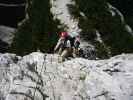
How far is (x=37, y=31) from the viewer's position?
30.6 m

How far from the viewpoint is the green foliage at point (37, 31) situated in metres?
28.9

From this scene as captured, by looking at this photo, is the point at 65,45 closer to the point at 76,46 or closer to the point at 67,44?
the point at 67,44

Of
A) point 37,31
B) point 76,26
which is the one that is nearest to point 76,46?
point 76,26

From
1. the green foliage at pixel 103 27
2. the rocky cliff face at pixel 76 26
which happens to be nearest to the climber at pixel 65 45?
the rocky cliff face at pixel 76 26

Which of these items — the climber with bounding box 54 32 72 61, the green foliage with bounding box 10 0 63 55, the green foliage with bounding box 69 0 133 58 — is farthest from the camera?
the green foliage with bounding box 10 0 63 55

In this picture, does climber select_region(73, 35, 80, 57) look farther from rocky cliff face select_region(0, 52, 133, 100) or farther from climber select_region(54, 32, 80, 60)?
rocky cliff face select_region(0, 52, 133, 100)

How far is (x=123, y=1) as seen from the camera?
128 ft

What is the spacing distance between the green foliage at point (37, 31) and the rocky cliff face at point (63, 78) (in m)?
10.2

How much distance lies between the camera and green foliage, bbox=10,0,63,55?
28.9 m

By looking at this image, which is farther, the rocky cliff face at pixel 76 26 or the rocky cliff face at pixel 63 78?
the rocky cliff face at pixel 76 26

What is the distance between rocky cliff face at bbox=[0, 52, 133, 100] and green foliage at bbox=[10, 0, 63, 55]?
10.2 meters

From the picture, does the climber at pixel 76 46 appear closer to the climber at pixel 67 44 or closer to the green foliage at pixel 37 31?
the climber at pixel 67 44

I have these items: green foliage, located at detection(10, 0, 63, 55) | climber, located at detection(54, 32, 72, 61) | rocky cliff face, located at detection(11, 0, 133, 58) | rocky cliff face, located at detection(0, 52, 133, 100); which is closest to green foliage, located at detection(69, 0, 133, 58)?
rocky cliff face, located at detection(11, 0, 133, 58)

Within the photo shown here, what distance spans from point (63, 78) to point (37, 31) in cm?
1389
